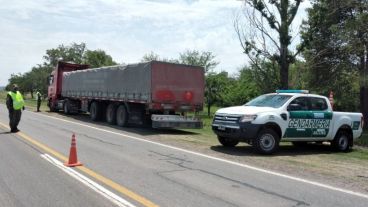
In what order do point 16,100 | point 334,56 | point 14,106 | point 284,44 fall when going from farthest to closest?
point 334,56 → point 284,44 → point 16,100 → point 14,106

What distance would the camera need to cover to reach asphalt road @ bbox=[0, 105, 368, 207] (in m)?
7.60

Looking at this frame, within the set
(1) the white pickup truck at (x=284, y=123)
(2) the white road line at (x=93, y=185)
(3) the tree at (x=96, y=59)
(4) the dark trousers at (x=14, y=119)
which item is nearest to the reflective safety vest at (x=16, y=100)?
(4) the dark trousers at (x=14, y=119)

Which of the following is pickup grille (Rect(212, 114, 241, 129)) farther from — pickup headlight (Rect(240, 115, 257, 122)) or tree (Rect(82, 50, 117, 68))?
tree (Rect(82, 50, 117, 68))

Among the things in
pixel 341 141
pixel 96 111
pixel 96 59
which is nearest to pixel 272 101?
pixel 341 141

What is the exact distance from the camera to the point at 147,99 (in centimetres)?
2112

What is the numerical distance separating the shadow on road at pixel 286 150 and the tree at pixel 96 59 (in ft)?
223

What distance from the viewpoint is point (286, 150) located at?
15547 mm

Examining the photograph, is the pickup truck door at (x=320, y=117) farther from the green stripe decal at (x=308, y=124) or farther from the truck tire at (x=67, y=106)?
the truck tire at (x=67, y=106)

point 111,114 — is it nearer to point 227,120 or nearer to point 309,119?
point 227,120

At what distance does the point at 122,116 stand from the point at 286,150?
10176mm

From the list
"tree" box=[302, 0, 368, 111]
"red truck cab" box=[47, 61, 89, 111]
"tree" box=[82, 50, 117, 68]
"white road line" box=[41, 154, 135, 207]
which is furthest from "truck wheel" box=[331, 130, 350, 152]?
"tree" box=[82, 50, 117, 68]

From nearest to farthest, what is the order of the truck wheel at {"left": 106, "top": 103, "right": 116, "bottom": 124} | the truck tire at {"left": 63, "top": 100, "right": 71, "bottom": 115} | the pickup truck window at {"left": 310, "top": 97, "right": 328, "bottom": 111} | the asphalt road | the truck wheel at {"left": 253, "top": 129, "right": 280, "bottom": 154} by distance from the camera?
1. the asphalt road
2. the truck wheel at {"left": 253, "top": 129, "right": 280, "bottom": 154}
3. the pickup truck window at {"left": 310, "top": 97, "right": 328, "bottom": 111}
4. the truck wheel at {"left": 106, "top": 103, "right": 116, "bottom": 124}
5. the truck tire at {"left": 63, "top": 100, "right": 71, "bottom": 115}

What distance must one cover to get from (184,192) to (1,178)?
135 inches

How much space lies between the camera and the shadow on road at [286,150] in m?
14.2
